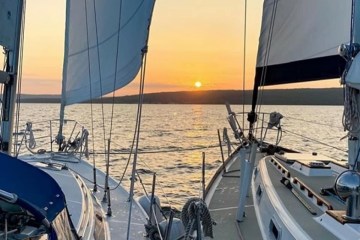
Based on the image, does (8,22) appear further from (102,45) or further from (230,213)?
(230,213)

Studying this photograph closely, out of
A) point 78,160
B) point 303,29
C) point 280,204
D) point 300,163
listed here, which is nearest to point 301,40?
point 303,29

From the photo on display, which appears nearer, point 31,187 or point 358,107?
point 31,187

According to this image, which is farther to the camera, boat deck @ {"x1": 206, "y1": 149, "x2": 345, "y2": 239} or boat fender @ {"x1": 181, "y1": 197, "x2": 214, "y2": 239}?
boat deck @ {"x1": 206, "y1": 149, "x2": 345, "y2": 239}

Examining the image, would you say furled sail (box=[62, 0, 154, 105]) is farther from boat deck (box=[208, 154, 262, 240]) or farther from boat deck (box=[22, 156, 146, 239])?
boat deck (box=[208, 154, 262, 240])

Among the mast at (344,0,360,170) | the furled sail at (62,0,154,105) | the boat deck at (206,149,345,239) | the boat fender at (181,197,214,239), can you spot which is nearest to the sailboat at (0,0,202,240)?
the furled sail at (62,0,154,105)

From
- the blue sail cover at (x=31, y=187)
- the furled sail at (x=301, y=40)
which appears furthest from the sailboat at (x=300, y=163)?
the blue sail cover at (x=31, y=187)

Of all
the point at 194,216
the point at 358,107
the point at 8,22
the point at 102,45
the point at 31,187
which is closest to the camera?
the point at 31,187

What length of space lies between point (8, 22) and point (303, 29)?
3369mm

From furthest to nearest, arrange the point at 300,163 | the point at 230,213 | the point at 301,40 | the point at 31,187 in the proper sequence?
the point at 230,213
the point at 301,40
the point at 300,163
the point at 31,187

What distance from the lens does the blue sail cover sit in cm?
241

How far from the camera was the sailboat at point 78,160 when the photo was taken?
100 inches

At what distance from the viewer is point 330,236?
321cm

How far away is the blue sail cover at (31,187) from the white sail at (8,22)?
6.38ft

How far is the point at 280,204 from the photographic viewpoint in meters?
4.27
